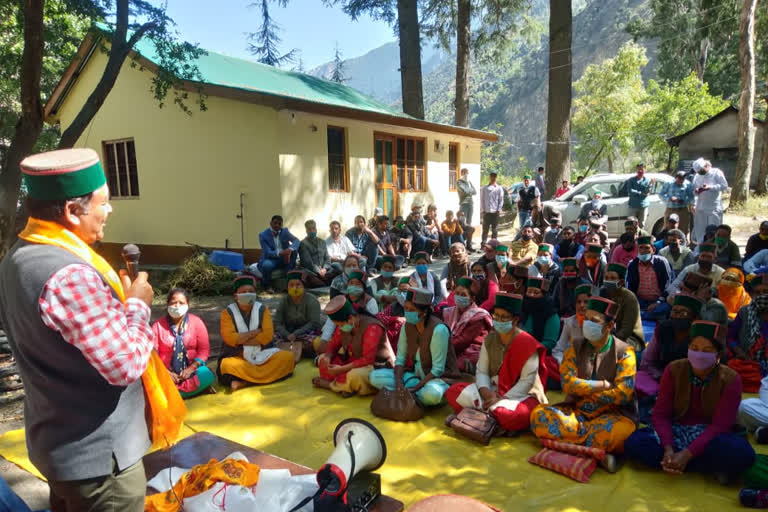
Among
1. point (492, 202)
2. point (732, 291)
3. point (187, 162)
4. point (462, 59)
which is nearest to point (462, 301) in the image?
point (732, 291)

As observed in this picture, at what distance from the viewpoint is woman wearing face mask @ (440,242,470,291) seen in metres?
6.97

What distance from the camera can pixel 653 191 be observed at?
42.8ft

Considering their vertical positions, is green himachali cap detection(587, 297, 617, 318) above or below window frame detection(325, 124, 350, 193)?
below

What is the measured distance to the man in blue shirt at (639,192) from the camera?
1152 centimetres

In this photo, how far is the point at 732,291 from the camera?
5.88m

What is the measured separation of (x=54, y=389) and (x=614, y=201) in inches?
519

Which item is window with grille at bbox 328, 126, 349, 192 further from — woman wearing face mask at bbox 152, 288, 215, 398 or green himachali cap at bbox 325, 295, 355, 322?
woman wearing face mask at bbox 152, 288, 215, 398

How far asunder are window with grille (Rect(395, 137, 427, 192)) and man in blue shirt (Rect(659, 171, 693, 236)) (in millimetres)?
5853

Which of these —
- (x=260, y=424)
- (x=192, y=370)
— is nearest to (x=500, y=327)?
(x=260, y=424)

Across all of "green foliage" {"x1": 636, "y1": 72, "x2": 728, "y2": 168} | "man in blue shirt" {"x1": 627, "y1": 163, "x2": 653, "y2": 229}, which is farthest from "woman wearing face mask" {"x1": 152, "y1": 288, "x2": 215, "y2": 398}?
"green foliage" {"x1": 636, "y1": 72, "x2": 728, "y2": 168}

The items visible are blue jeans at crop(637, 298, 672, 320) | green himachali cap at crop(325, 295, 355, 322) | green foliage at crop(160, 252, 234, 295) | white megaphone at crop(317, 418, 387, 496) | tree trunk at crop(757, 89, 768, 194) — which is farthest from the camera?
tree trunk at crop(757, 89, 768, 194)

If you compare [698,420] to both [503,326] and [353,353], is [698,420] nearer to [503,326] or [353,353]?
[503,326]

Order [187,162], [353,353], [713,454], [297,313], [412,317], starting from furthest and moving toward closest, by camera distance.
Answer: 1. [187,162]
2. [297,313]
3. [353,353]
4. [412,317]
5. [713,454]

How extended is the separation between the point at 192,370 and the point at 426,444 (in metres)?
2.41
